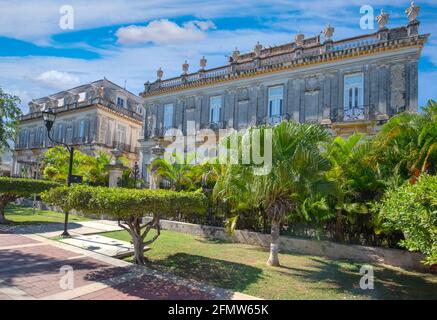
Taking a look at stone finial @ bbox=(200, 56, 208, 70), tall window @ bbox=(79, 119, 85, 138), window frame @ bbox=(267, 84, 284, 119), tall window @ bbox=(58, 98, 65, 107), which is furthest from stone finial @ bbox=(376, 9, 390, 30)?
tall window @ bbox=(58, 98, 65, 107)

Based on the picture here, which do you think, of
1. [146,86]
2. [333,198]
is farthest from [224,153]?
[146,86]

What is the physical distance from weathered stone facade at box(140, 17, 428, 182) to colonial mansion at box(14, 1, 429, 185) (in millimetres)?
44

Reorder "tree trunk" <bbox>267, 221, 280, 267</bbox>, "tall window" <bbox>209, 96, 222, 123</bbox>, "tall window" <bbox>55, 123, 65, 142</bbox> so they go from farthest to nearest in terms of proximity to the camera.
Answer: "tall window" <bbox>55, 123, 65, 142</bbox> < "tall window" <bbox>209, 96, 222, 123</bbox> < "tree trunk" <bbox>267, 221, 280, 267</bbox>

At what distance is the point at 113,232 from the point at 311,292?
7.93 m

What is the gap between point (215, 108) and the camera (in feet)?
70.9

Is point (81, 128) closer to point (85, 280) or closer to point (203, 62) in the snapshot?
point (203, 62)

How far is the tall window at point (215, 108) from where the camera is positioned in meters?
21.4

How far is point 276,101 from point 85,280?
636 inches

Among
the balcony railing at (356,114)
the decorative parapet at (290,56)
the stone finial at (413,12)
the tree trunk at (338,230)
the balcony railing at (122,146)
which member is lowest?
the tree trunk at (338,230)

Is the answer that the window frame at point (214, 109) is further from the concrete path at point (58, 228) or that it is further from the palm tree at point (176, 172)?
the concrete path at point (58, 228)

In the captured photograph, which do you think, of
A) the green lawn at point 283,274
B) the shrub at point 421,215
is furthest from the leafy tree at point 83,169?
the shrub at point 421,215

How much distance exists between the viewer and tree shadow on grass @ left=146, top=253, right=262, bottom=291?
20.1 ft

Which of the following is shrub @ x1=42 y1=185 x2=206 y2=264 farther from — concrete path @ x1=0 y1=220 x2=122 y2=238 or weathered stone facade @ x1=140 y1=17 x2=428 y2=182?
weathered stone facade @ x1=140 y1=17 x2=428 y2=182

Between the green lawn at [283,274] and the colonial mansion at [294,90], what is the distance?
6949 millimetres
